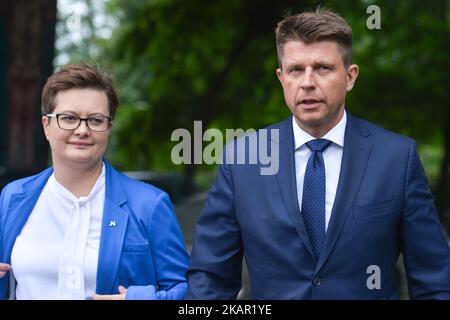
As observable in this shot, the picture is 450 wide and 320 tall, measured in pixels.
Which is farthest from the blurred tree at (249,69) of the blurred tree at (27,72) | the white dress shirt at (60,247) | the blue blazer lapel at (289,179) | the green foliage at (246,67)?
the white dress shirt at (60,247)

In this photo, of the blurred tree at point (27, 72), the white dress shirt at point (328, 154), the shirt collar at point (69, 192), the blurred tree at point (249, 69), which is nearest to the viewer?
the white dress shirt at point (328, 154)

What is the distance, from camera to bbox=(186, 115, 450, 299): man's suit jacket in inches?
122

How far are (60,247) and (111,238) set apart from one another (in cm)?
23

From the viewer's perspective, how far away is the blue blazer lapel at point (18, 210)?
3439 mm

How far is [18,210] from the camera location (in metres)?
3.50

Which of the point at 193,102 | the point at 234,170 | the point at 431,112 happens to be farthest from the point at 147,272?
the point at 193,102

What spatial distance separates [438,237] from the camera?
3.19 meters

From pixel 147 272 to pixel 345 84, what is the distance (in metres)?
1.22

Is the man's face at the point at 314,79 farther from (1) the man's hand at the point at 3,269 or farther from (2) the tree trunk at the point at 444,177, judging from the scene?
(2) the tree trunk at the point at 444,177

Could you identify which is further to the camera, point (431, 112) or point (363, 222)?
point (431, 112)

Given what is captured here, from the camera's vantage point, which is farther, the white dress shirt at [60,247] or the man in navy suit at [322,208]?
the white dress shirt at [60,247]

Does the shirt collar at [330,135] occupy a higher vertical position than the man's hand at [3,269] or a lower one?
higher

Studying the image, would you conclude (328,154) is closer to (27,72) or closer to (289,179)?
(289,179)
